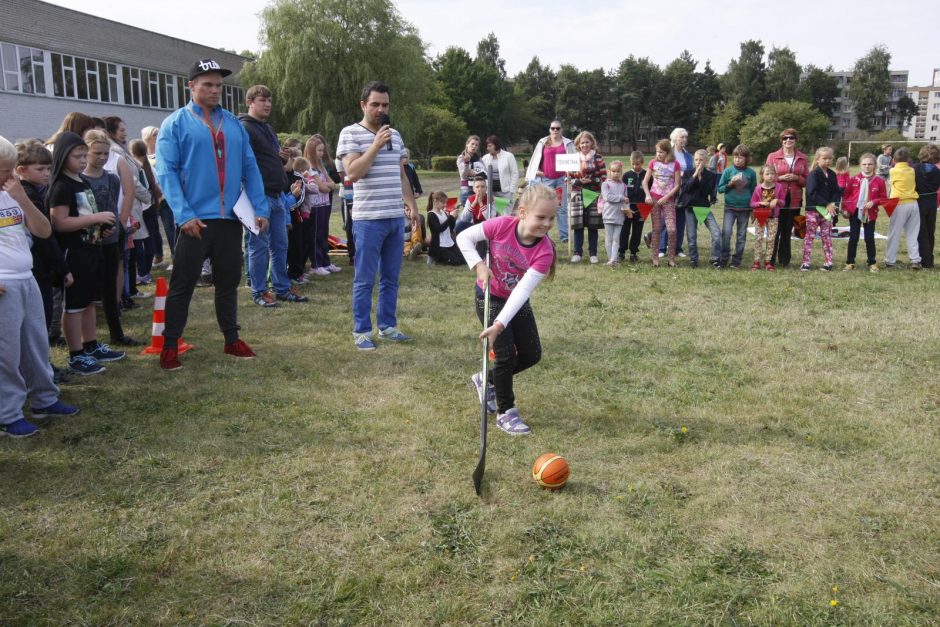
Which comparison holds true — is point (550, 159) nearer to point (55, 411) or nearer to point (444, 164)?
point (55, 411)

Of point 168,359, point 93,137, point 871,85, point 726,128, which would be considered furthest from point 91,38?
point 871,85

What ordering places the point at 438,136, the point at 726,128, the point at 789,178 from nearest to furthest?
the point at 789,178 < the point at 438,136 < the point at 726,128

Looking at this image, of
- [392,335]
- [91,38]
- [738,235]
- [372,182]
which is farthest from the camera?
[91,38]

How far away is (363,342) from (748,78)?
102m

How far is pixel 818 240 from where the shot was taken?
14578mm

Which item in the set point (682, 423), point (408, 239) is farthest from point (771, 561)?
point (408, 239)

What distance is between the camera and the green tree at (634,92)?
99.4m

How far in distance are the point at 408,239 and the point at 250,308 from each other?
475cm

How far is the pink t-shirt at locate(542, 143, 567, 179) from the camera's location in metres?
12.4

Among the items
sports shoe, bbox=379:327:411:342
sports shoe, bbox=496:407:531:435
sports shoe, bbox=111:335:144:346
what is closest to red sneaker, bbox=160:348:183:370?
sports shoe, bbox=111:335:144:346

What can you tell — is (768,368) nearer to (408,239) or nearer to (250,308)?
(250,308)

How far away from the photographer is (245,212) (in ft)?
20.2

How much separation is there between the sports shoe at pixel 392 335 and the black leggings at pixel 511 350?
7.49 ft

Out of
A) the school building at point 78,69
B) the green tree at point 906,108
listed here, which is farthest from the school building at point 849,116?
the school building at point 78,69
